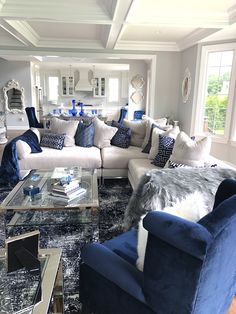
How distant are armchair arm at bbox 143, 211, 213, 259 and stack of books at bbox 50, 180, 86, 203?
156 centimetres

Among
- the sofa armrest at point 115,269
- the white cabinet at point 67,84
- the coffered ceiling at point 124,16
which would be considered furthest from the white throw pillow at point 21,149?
the white cabinet at point 67,84

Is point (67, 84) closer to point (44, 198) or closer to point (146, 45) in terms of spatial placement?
point (146, 45)

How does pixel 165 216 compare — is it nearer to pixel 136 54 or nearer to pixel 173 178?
pixel 173 178

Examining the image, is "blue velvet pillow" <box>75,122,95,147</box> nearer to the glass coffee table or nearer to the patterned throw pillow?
the patterned throw pillow

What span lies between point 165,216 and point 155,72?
571 cm

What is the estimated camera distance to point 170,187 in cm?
209

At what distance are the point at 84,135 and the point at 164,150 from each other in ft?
5.18

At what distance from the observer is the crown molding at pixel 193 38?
4.46 meters

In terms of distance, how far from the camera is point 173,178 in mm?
2227

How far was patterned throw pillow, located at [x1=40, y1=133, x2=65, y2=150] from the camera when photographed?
4.30 metres

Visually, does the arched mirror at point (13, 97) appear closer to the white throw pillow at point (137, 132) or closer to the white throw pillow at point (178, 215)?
the white throw pillow at point (137, 132)

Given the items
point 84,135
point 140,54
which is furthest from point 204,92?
point 84,135

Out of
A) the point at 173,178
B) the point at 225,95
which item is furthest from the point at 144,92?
the point at 173,178

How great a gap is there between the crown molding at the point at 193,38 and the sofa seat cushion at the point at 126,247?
12.4 ft
